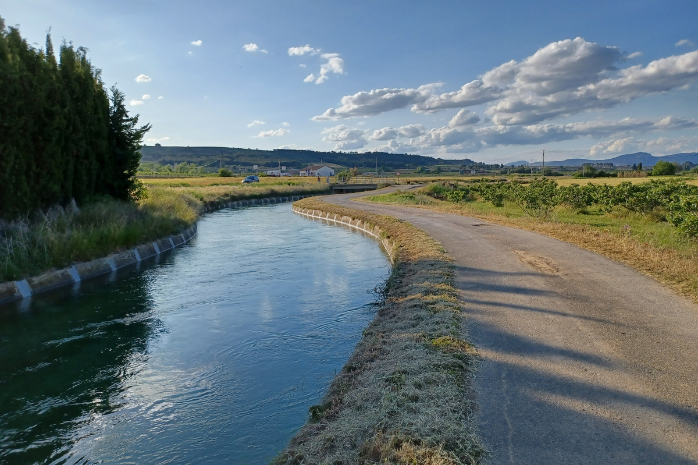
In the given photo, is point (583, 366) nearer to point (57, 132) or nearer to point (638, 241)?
point (638, 241)

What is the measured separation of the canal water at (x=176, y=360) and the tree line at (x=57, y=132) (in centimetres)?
370

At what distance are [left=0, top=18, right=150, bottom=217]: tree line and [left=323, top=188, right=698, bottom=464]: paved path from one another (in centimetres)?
1219

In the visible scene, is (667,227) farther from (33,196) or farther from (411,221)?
(33,196)

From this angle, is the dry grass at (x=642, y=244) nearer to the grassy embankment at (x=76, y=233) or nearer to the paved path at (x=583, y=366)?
the paved path at (x=583, y=366)

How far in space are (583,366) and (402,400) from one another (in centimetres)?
228

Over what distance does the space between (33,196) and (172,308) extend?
23.8 ft

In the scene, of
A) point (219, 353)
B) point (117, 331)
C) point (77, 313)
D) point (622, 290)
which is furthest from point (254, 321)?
point (622, 290)

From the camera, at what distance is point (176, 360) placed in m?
7.75

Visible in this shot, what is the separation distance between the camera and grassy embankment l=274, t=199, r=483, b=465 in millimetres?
3953

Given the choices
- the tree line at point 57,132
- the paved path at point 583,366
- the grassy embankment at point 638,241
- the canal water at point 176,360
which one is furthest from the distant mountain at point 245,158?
the paved path at point 583,366

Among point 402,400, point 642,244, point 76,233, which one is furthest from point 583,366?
point 76,233

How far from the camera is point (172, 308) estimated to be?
10.6 m

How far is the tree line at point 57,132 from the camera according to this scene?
1313 cm

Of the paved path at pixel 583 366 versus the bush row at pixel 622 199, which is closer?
the paved path at pixel 583 366
